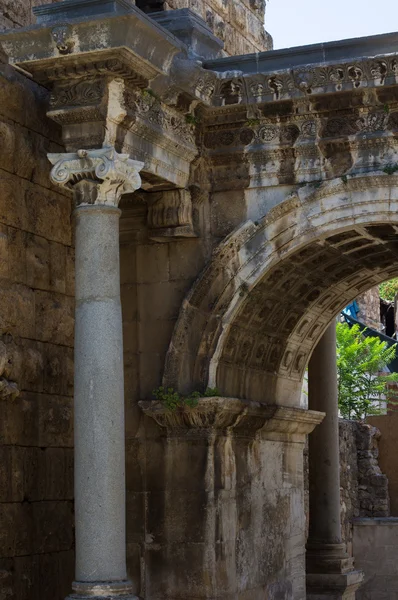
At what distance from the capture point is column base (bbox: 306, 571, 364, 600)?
14469 millimetres

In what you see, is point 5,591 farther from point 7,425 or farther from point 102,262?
point 102,262

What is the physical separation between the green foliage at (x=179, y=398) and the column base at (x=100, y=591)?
2175 millimetres

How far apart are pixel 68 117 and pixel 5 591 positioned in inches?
149

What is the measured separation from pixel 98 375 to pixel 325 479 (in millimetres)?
6288

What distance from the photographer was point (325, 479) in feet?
49.6

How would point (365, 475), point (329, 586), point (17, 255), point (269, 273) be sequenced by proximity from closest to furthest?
point (17, 255), point (269, 273), point (329, 586), point (365, 475)

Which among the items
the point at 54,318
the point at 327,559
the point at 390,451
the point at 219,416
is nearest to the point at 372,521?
the point at 390,451

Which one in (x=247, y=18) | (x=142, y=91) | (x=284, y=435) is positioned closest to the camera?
(x=142, y=91)

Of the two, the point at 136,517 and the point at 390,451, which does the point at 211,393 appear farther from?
the point at 390,451

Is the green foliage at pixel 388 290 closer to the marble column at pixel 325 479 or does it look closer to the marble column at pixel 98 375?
the marble column at pixel 325 479

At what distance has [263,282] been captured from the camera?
1148cm

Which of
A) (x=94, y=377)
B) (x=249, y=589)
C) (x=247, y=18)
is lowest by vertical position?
(x=249, y=589)

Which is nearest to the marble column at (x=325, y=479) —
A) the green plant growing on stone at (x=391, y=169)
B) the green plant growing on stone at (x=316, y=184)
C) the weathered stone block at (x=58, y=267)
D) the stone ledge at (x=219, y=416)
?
the stone ledge at (x=219, y=416)

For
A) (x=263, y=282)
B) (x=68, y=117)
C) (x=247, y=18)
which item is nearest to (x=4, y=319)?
(x=68, y=117)
